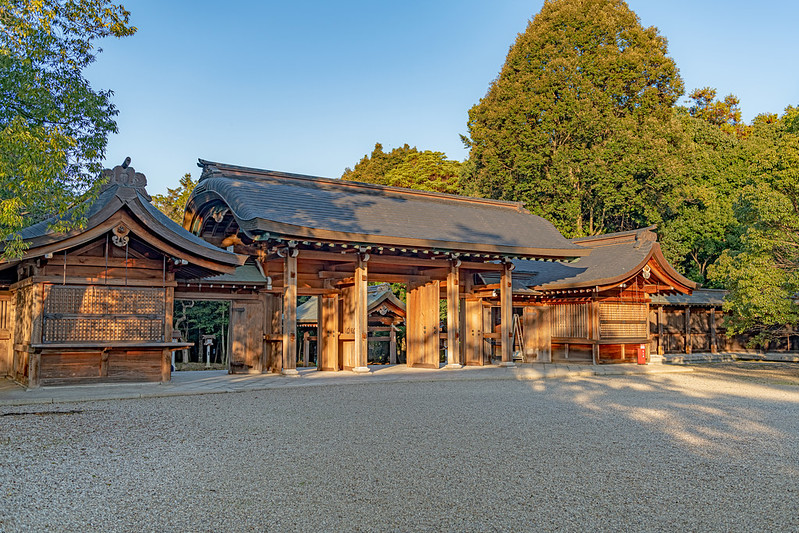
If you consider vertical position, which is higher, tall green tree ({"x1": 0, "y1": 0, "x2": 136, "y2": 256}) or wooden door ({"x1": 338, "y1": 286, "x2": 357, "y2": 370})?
tall green tree ({"x1": 0, "y1": 0, "x2": 136, "y2": 256})

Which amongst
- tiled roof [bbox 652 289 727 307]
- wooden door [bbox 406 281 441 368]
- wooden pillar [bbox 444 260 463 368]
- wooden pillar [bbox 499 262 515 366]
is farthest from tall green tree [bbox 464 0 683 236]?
wooden pillar [bbox 444 260 463 368]

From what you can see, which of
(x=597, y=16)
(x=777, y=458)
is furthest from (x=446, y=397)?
(x=597, y=16)

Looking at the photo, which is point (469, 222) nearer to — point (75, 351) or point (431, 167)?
point (75, 351)

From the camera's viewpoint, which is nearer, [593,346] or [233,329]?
[233,329]

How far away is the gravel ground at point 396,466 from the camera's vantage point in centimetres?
420

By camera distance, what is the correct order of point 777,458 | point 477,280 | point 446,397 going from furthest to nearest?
point 477,280 < point 446,397 < point 777,458

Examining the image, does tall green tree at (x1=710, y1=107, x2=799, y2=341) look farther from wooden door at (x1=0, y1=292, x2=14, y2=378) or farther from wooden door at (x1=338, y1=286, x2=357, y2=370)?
wooden door at (x1=0, y1=292, x2=14, y2=378)

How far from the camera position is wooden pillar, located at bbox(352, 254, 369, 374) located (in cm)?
1345

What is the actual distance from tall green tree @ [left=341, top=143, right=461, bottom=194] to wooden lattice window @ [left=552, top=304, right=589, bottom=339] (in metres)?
18.4

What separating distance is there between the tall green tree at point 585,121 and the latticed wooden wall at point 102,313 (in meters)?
19.6

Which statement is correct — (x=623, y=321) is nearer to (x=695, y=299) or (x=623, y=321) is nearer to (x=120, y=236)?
(x=695, y=299)

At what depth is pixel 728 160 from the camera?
29.0 meters

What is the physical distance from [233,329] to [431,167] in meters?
27.4

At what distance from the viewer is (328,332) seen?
15227 millimetres
